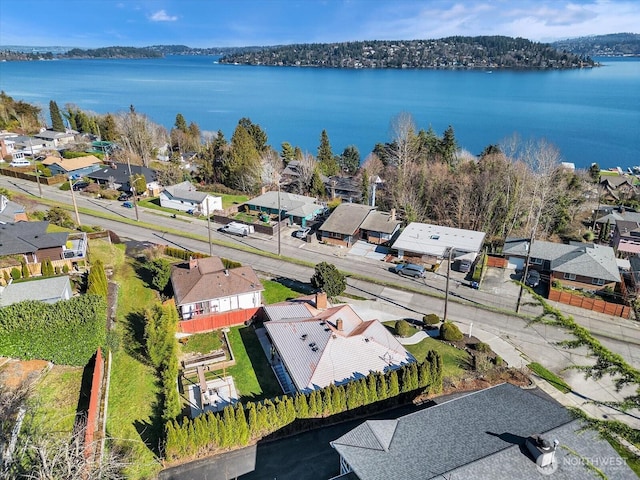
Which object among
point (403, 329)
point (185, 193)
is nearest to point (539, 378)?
point (403, 329)

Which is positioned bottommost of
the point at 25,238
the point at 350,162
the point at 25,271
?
the point at 25,271

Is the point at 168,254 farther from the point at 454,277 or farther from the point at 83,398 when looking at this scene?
the point at 454,277

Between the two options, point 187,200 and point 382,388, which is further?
point 187,200

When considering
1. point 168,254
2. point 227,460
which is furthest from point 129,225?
point 227,460

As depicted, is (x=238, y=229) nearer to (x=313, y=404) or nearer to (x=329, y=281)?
(x=329, y=281)

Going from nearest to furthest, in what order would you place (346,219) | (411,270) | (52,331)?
(52,331), (411,270), (346,219)

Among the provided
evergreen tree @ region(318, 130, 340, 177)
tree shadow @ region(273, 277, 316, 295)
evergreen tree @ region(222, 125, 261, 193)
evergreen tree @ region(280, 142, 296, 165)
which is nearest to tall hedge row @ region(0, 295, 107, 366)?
tree shadow @ region(273, 277, 316, 295)

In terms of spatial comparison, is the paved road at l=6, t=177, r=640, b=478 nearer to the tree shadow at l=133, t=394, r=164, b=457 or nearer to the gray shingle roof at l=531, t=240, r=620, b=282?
the gray shingle roof at l=531, t=240, r=620, b=282
